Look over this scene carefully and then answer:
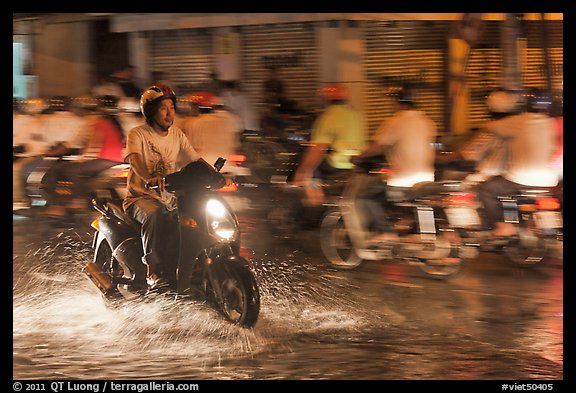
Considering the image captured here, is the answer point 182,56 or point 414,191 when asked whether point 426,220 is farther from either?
point 182,56

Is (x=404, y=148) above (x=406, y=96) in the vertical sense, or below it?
below

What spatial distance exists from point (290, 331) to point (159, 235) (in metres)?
1.14

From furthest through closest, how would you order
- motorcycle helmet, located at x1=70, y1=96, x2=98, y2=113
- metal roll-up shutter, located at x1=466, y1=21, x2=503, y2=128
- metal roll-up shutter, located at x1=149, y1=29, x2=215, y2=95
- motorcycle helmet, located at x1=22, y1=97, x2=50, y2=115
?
metal roll-up shutter, located at x1=466, y1=21, x2=503, y2=128 < metal roll-up shutter, located at x1=149, y1=29, x2=215, y2=95 < motorcycle helmet, located at x1=22, y1=97, x2=50, y2=115 < motorcycle helmet, located at x1=70, y1=96, x2=98, y2=113

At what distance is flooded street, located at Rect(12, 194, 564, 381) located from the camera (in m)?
6.38

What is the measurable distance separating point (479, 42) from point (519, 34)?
47 centimetres

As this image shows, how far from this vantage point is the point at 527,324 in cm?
732

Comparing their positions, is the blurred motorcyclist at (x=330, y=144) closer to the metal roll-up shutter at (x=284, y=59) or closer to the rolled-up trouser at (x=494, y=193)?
the metal roll-up shutter at (x=284, y=59)

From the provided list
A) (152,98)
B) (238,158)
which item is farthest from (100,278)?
(238,158)

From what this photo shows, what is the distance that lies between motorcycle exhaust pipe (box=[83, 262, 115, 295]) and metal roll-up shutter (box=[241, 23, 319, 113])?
4.32m

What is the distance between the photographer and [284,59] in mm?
11883

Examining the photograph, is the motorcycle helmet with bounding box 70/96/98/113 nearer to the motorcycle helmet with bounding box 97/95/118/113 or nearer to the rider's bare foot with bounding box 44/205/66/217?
the motorcycle helmet with bounding box 97/95/118/113

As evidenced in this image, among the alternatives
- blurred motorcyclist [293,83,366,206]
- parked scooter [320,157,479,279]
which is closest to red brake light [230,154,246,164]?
blurred motorcyclist [293,83,366,206]

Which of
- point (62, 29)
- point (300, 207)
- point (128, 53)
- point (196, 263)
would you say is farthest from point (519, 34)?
point (196, 263)
